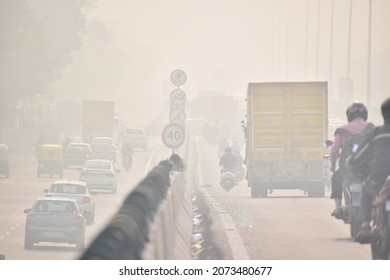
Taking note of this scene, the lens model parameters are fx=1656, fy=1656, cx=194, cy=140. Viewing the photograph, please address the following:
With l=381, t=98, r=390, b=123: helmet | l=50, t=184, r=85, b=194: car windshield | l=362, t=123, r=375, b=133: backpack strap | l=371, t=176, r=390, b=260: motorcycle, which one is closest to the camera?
l=371, t=176, r=390, b=260: motorcycle

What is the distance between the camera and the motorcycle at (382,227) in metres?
13.5

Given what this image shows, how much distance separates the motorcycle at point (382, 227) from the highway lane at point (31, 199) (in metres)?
3.43

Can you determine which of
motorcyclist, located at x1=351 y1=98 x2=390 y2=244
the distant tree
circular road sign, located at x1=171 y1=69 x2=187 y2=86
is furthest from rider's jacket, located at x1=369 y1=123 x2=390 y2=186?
the distant tree

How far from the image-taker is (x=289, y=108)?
1561 inches

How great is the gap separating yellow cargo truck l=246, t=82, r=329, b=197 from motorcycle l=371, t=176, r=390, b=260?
2470cm

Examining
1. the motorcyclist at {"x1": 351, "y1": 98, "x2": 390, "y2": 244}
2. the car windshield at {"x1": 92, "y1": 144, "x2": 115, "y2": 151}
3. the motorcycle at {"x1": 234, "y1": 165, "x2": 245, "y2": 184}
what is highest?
the motorcyclist at {"x1": 351, "y1": 98, "x2": 390, "y2": 244}

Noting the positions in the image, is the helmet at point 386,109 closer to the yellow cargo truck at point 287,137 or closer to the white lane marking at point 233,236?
the white lane marking at point 233,236

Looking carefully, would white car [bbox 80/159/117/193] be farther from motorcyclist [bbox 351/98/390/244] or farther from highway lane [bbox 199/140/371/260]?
motorcyclist [bbox 351/98/390/244]

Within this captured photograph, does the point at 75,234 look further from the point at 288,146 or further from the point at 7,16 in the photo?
the point at 7,16

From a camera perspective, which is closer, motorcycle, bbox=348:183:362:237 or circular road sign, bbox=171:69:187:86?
motorcycle, bbox=348:183:362:237

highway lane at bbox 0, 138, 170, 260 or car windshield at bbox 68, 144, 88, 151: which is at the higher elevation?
car windshield at bbox 68, 144, 88, 151

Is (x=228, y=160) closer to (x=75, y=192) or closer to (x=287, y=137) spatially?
(x=75, y=192)

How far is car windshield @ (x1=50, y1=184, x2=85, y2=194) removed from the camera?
4706 cm

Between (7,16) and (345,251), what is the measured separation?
9165 centimetres
